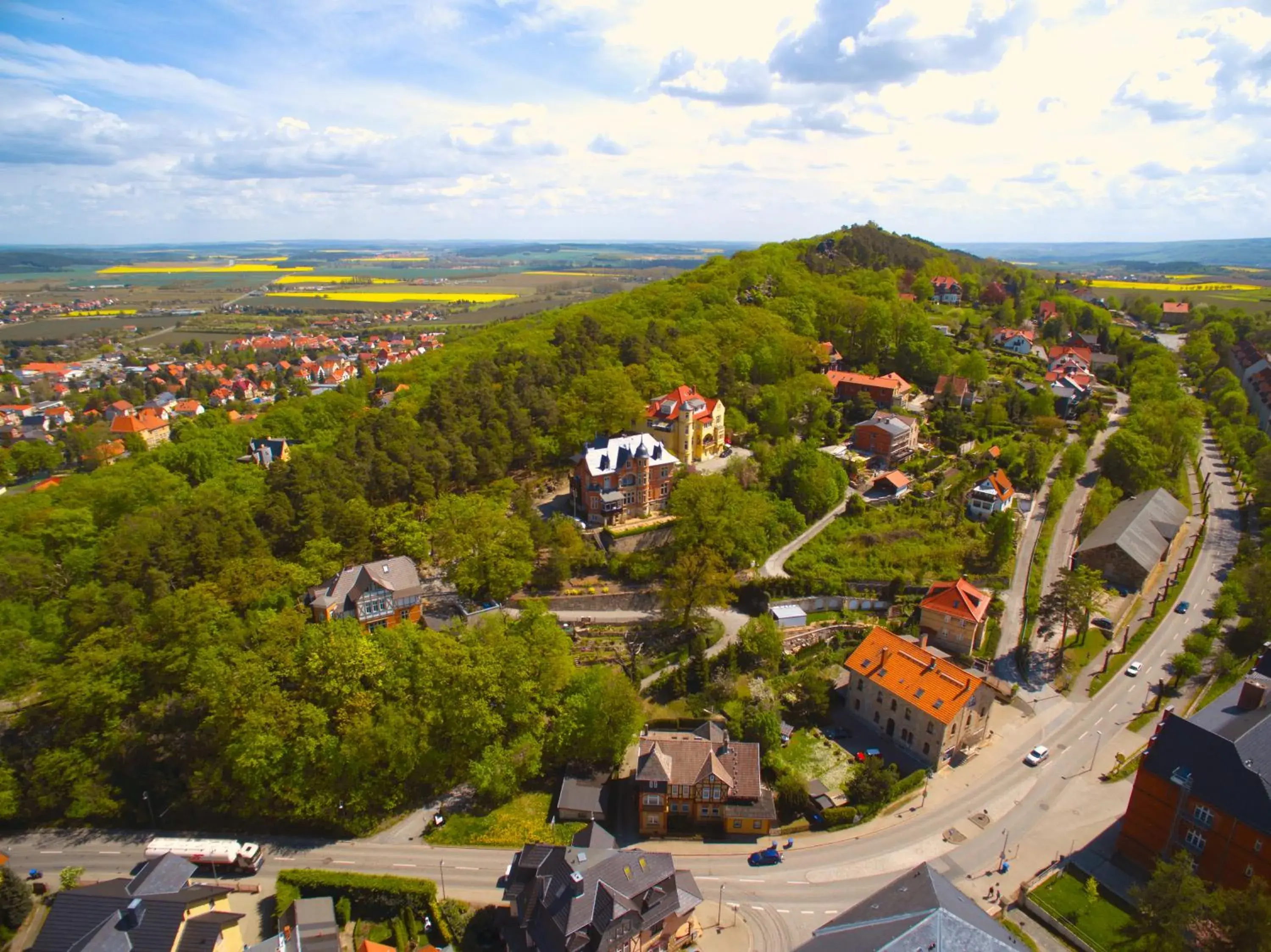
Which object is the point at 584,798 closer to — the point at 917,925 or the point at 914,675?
the point at 917,925

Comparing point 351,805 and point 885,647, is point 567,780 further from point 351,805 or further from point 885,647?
point 885,647

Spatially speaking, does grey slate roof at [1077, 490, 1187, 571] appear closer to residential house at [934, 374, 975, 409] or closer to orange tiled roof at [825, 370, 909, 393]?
residential house at [934, 374, 975, 409]

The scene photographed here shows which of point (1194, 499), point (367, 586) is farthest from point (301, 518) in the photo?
point (1194, 499)

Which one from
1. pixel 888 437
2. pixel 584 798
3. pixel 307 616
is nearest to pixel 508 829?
pixel 584 798

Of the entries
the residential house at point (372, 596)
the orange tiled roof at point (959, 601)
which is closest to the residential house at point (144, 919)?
the residential house at point (372, 596)

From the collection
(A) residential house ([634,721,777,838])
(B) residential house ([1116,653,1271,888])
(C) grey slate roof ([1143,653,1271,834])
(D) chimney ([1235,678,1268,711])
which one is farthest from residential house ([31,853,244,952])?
(D) chimney ([1235,678,1268,711])

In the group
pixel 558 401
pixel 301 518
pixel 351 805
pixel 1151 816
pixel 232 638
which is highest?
pixel 558 401

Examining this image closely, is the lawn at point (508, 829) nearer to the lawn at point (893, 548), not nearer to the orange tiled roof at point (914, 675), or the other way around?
the orange tiled roof at point (914, 675)
